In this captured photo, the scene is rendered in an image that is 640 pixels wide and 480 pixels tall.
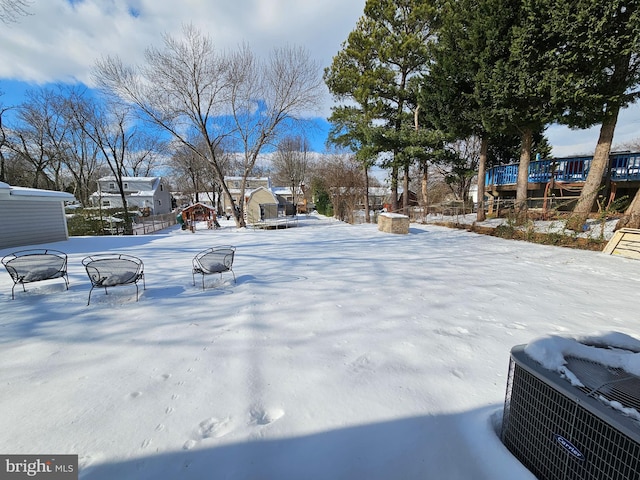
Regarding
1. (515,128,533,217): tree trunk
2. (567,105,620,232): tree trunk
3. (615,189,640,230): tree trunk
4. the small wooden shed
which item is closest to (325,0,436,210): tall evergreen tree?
(515,128,533,217): tree trunk

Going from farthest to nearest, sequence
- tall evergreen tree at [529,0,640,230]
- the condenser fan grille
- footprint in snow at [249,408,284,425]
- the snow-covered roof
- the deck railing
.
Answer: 1. the deck railing
2. the snow-covered roof
3. tall evergreen tree at [529,0,640,230]
4. footprint in snow at [249,408,284,425]
5. the condenser fan grille

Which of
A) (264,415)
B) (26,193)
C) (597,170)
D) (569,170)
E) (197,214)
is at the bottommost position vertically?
(264,415)

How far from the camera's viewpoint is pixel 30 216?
984cm

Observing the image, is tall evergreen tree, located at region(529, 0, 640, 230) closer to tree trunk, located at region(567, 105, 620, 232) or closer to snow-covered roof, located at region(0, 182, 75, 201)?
tree trunk, located at region(567, 105, 620, 232)

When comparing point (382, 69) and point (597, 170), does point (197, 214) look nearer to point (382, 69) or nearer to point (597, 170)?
point (382, 69)

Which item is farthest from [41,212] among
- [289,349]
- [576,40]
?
[576,40]

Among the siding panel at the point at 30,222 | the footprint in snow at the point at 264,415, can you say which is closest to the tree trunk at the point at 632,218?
the footprint in snow at the point at 264,415

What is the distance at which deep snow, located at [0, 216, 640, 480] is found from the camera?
165cm

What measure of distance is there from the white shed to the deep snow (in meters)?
6.60

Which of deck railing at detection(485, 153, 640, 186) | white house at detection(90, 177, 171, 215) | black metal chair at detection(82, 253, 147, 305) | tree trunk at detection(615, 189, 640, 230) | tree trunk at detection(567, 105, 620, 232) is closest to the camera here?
black metal chair at detection(82, 253, 147, 305)

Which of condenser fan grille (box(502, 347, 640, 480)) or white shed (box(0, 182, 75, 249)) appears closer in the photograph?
condenser fan grille (box(502, 347, 640, 480))

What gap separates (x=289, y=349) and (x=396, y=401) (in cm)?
120

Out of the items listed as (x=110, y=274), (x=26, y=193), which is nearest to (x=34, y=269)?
(x=110, y=274)

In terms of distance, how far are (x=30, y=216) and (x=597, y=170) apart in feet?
70.8
